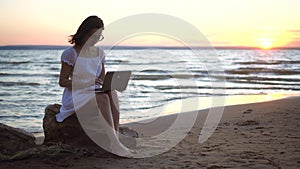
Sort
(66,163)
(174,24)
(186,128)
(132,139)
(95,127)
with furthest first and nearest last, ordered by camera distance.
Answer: (186,128), (174,24), (132,139), (95,127), (66,163)

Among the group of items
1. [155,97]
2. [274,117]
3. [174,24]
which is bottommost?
[155,97]

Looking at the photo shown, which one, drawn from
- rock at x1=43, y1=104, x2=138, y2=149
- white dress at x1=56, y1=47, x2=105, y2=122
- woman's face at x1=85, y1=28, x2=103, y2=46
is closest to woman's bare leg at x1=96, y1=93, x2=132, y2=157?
white dress at x1=56, y1=47, x2=105, y2=122

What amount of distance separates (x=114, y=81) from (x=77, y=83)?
42 cm

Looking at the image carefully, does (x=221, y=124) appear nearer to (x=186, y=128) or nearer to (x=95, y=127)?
(x=186, y=128)

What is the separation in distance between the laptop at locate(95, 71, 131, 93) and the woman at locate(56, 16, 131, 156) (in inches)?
2.8

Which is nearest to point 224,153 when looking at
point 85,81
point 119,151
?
point 119,151

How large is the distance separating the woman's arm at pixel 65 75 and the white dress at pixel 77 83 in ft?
0.13

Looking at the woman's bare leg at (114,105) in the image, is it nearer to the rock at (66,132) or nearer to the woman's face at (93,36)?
the rock at (66,132)

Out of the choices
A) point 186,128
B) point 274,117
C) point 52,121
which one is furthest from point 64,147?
point 274,117

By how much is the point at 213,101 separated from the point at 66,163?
7708mm

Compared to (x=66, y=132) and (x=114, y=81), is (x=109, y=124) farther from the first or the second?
(x=66, y=132)

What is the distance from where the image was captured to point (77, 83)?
4.59 m

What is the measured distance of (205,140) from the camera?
5.45m

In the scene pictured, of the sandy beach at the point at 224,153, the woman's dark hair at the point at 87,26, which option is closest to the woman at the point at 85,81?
the woman's dark hair at the point at 87,26
